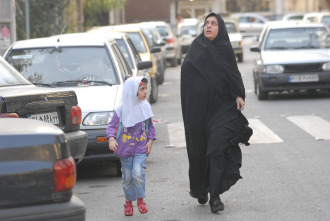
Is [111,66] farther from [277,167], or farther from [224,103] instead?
[224,103]

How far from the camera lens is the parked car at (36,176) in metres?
5.22

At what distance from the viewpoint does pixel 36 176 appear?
5.31 metres

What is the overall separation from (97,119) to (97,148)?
34 cm

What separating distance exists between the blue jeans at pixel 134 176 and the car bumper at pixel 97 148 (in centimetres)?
177

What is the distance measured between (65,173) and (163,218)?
2788 mm

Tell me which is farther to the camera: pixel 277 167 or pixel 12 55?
pixel 12 55

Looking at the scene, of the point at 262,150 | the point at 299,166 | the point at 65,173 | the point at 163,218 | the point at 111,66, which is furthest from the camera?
the point at 262,150

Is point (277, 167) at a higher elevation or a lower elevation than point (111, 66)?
lower

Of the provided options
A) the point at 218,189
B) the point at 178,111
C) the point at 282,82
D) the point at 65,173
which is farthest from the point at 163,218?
the point at 282,82

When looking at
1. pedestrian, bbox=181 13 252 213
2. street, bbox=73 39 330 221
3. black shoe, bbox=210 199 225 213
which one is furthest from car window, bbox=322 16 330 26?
black shoe, bbox=210 199 225 213

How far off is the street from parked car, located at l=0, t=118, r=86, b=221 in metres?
2.76

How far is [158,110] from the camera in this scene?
18.3 metres

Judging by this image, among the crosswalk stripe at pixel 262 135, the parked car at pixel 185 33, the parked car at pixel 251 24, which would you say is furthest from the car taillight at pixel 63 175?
the parked car at pixel 251 24

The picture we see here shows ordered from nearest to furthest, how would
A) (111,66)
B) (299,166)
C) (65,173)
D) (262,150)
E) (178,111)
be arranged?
1. (65,173)
2. (299,166)
3. (111,66)
4. (262,150)
5. (178,111)
